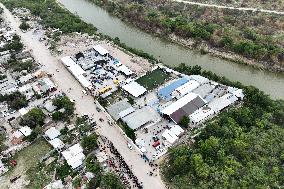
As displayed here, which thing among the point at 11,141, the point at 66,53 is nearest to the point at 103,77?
the point at 66,53

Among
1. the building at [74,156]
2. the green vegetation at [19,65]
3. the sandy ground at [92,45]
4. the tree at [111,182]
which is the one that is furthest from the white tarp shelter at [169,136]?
the green vegetation at [19,65]

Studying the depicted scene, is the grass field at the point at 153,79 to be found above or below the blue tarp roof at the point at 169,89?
below

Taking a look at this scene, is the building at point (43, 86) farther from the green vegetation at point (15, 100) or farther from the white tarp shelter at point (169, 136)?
the white tarp shelter at point (169, 136)

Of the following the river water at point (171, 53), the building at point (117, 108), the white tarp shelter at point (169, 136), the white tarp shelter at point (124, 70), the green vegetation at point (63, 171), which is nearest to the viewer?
the green vegetation at point (63, 171)

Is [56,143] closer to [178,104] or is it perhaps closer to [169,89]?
[178,104]

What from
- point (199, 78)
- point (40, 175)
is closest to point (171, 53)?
point (199, 78)
